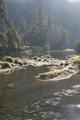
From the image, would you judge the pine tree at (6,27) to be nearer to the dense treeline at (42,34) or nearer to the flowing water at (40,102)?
the flowing water at (40,102)

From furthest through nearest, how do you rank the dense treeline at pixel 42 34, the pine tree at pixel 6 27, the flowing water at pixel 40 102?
the dense treeline at pixel 42 34 < the pine tree at pixel 6 27 < the flowing water at pixel 40 102

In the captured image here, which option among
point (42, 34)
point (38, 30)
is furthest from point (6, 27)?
point (42, 34)

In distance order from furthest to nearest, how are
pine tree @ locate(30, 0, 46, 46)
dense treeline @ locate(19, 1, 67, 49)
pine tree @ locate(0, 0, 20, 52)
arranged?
1. dense treeline @ locate(19, 1, 67, 49)
2. pine tree @ locate(30, 0, 46, 46)
3. pine tree @ locate(0, 0, 20, 52)

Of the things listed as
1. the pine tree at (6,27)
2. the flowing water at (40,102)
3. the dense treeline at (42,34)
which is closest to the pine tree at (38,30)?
the dense treeline at (42,34)

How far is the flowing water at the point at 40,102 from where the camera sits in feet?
57.3

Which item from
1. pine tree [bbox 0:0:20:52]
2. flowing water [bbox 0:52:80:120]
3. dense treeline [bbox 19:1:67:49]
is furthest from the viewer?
dense treeline [bbox 19:1:67:49]

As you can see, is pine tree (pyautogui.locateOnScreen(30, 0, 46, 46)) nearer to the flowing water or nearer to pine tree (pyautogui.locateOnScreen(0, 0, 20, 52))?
pine tree (pyautogui.locateOnScreen(0, 0, 20, 52))

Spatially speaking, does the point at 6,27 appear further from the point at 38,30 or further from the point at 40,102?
the point at 38,30

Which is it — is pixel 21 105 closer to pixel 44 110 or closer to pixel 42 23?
pixel 44 110

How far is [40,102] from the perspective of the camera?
20.7 m

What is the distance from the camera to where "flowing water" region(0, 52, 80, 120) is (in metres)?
17.5

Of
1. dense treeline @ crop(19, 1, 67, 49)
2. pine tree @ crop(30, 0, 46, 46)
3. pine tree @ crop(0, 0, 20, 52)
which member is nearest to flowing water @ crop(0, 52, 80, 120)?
pine tree @ crop(0, 0, 20, 52)

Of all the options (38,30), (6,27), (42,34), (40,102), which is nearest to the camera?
(40,102)

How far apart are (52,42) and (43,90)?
121856 mm
